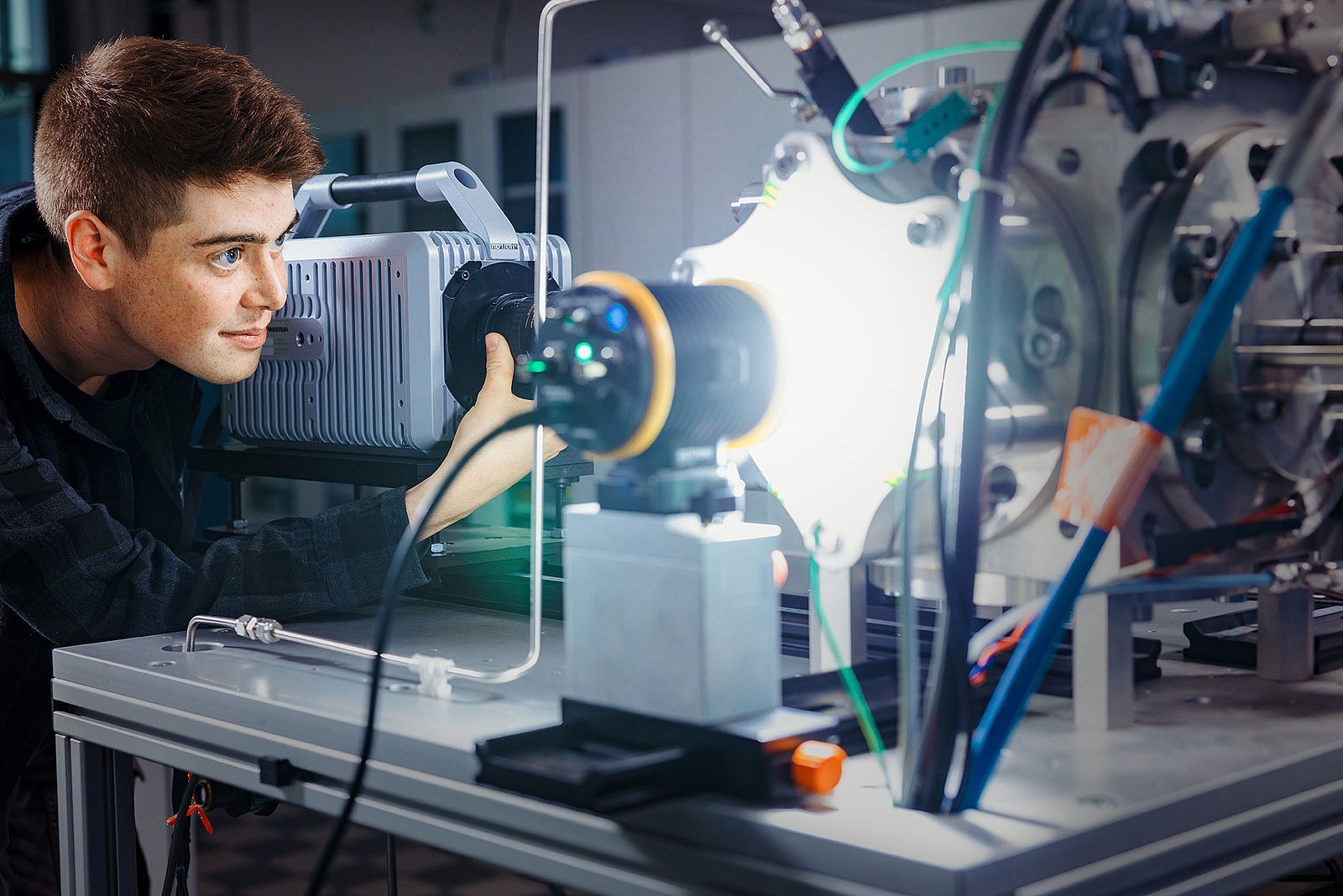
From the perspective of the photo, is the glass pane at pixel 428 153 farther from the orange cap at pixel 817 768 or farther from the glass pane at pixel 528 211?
the orange cap at pixel 817 768

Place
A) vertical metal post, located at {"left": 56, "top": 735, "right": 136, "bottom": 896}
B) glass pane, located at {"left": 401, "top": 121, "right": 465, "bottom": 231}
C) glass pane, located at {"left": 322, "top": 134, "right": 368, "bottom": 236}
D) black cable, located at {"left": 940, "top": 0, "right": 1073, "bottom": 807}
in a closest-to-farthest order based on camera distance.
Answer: black cable, located at {"left": 940, "top": 0, "right": 1073, "bottom": 807}, vertical metal post, located at {"left": 56, "top": 735, "right": 136, "bottom": 896}, glass pane, located at {"left": 401, "top": 121, "right": 465, "bottom": 231}, glass pane, located at {"left": 322, "top": 134, "right": 368, "bottom": 236}

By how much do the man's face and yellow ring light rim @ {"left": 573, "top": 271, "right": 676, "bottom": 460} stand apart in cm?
65

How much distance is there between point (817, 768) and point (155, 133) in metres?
0.87

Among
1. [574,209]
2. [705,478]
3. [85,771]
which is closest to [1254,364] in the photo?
[705,478]

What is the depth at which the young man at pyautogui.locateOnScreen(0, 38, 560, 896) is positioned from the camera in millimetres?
1143

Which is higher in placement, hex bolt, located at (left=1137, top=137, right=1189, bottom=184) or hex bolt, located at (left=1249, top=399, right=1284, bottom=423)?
hex bolt, located at (left=1137, top=137, right=1189, bottom=184)

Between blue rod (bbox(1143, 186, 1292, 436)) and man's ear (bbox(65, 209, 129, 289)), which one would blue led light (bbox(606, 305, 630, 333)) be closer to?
blue rod (bbox(1143, 186, 1292, 436))

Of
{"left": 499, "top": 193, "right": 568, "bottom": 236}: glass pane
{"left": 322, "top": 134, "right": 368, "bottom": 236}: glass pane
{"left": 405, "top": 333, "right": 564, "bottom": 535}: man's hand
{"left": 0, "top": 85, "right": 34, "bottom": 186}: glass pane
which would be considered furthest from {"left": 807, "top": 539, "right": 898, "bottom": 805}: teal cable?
{"left": 0, "top": 85, "right": 34, "bottom": 186}: glass pane

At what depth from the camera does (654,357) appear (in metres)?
Result: 0.66

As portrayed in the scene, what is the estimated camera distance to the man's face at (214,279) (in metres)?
1.22

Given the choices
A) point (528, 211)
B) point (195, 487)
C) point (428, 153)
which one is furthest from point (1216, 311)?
point (428, 153)

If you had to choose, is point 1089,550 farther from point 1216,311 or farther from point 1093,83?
point 1093,83

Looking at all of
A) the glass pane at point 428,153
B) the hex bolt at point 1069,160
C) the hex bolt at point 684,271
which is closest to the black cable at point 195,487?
the hex bolt at point 684,271

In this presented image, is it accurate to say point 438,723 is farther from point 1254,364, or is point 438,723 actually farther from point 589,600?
point 1254,364
